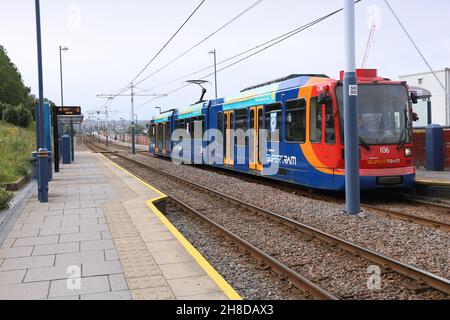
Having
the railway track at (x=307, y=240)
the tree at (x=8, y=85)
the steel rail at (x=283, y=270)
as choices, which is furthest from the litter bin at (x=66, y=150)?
the tree at (x=8, y=85)

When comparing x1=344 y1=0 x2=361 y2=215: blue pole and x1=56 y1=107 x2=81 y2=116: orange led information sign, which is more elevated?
x1=56 y1=107 x2=81 y2=116: orange led information sign

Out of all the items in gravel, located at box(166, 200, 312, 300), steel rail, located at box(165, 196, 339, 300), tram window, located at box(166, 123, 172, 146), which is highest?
tram window, located at box(166, 123, 172, 146)

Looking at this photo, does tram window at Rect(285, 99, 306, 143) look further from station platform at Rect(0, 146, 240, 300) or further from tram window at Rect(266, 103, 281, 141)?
station platform at Rect(0, 146, 240, 300)

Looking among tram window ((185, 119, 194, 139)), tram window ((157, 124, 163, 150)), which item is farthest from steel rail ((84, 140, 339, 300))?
tram window ((157, 124, 163, 150))

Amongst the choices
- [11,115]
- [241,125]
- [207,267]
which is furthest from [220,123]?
[11,115]

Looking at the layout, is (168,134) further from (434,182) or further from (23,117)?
(23,117)

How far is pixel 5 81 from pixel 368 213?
84792 millimetres

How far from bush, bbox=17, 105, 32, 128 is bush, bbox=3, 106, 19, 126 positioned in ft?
0.73

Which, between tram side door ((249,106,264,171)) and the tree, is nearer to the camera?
tram side door ((249,106,264,171))

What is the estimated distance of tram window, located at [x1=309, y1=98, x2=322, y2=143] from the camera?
11578 mm

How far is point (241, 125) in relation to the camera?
16594 millimetres

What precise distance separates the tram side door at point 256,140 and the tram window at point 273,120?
16.9 inches

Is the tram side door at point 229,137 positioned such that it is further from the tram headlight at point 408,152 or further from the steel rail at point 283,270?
the steel rail at point 283,270

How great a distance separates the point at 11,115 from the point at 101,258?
5712 cm
